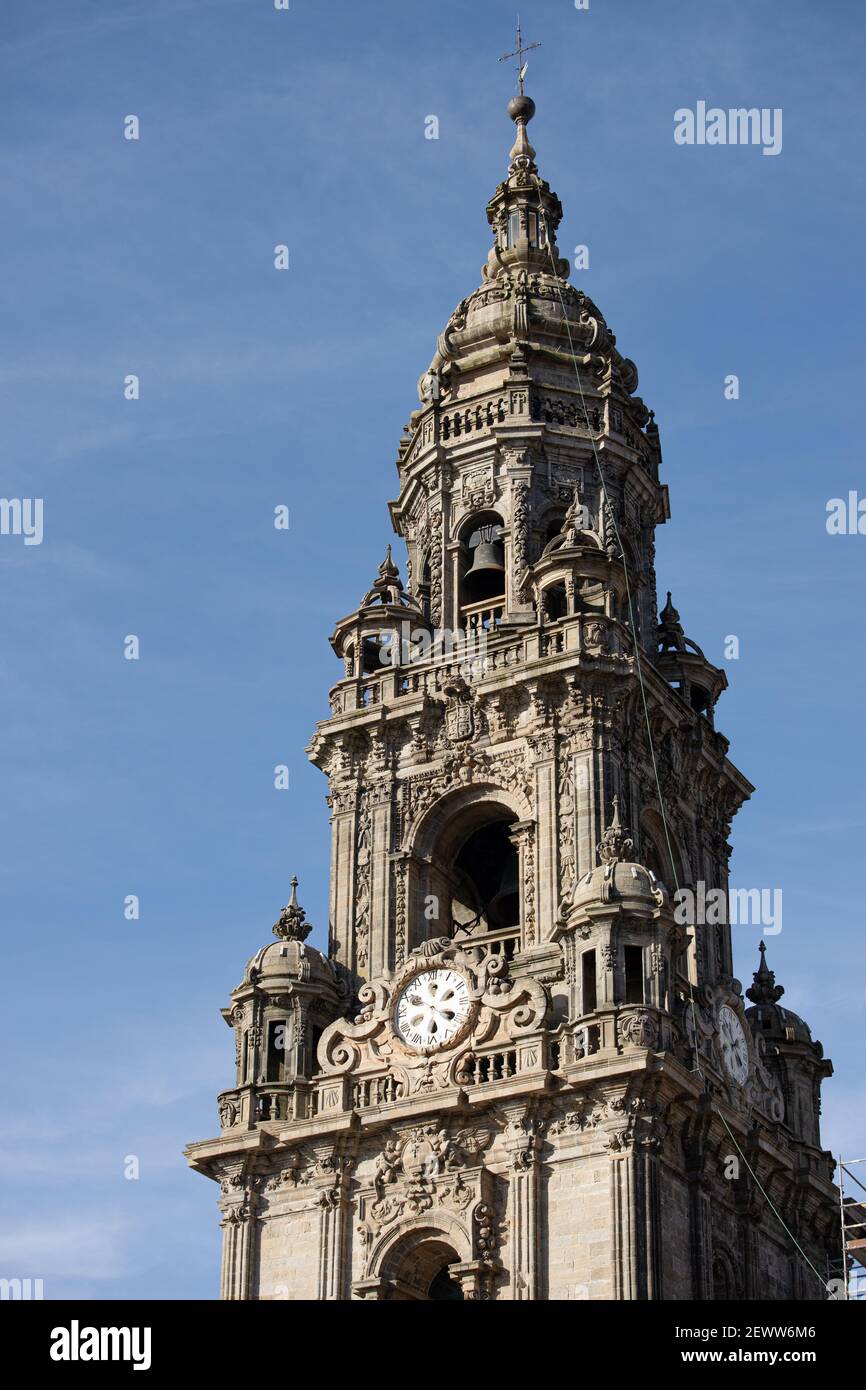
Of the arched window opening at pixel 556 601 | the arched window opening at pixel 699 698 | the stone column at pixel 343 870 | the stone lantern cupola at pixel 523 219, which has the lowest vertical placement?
the stone column at pixel 343 870

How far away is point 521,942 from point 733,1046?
17.1ft

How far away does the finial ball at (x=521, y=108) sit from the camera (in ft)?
209

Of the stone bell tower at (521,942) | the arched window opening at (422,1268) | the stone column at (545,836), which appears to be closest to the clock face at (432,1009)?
the stone bell tower at (521,942)

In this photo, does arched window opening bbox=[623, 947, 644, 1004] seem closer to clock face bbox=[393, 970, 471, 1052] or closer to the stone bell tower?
the stone bell tower

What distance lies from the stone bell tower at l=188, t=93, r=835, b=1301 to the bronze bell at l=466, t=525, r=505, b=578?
81mm

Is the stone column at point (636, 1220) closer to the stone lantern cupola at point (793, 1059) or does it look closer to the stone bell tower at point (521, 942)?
the stone bell tower at point (521, 942)

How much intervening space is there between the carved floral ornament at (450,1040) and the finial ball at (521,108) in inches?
1036

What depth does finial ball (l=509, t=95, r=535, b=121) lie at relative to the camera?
6372 centimetres

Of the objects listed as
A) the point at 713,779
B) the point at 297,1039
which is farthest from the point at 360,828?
the point at 713,779

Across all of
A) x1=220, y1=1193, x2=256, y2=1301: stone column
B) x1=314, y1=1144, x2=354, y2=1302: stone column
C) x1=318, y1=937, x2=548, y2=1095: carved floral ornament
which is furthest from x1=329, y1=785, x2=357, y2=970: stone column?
x1=220, y1=1193, x2=256, y2=1301: stone column

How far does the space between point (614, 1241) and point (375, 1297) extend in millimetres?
5282

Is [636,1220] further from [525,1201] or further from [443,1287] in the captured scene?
[443,1287]

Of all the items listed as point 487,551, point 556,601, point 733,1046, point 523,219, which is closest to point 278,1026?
point 733,1046
